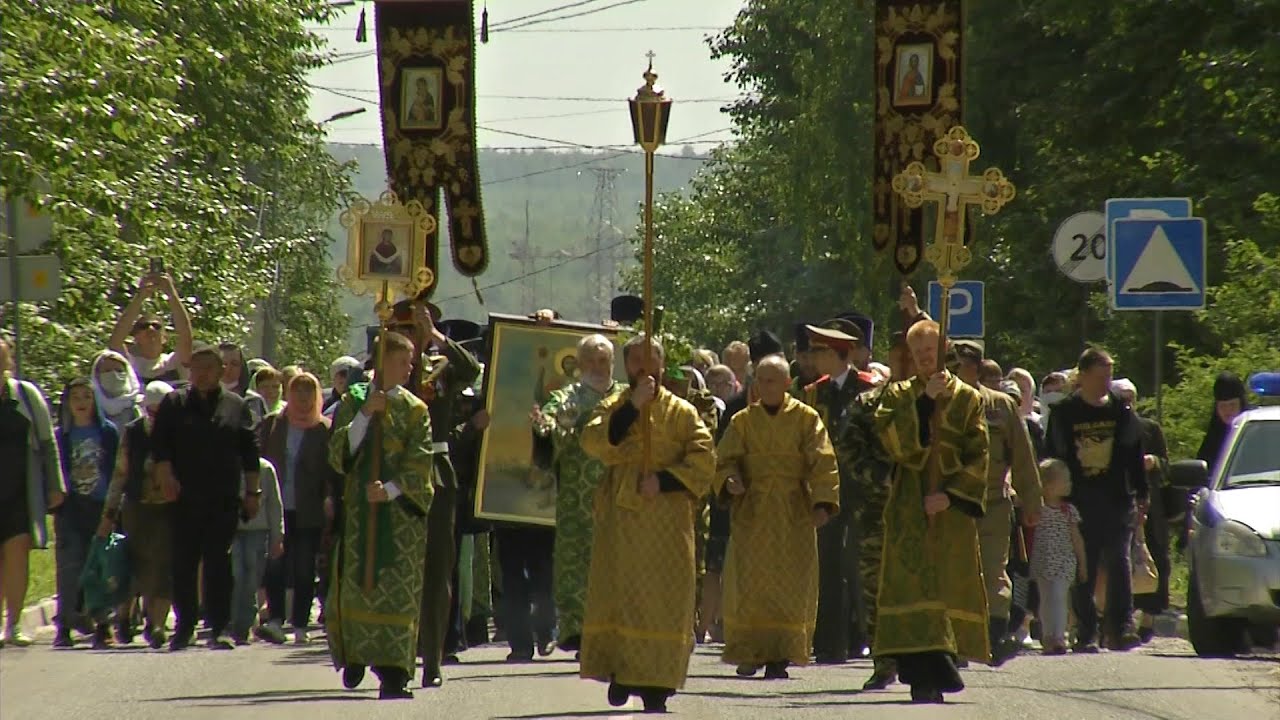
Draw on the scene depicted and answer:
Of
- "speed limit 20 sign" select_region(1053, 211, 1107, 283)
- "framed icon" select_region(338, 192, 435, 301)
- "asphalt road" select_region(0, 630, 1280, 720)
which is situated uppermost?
"speed limit 20 sign" select_region(1053, 211, 1107, 283)

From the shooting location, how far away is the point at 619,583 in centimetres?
1373

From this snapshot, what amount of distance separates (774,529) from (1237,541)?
327 centimetres

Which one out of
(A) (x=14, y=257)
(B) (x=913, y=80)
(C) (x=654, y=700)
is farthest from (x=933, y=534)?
(A) (x=14, y=257)

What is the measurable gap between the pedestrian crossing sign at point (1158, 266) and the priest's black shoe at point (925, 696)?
5.71 m

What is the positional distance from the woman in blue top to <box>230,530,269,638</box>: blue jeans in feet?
2.93

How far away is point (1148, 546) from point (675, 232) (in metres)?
71.6

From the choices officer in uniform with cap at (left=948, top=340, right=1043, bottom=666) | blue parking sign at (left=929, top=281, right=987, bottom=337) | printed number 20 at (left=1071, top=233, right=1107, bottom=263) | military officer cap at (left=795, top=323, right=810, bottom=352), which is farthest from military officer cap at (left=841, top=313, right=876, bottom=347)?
blue parking sign at (left=929, top=281, right=987, bottom=337)

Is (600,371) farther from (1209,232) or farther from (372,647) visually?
(1209,232)

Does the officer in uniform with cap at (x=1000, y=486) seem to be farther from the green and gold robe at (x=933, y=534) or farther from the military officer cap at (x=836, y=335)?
the green and gold robe at (x=933, y=534)

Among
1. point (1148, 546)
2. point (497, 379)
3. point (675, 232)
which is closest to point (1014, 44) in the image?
point (1148, 546)

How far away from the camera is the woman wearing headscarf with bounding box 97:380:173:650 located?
17578 millimetres

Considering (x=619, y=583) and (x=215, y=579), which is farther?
(x=215, y=579)

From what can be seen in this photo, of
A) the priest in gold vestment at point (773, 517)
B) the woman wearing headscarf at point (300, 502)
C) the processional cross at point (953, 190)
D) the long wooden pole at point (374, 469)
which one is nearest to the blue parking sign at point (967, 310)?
the woman wearing headscarf at point (300, 502)

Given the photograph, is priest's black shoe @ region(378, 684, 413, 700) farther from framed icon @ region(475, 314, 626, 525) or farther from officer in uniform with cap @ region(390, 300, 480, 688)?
framed icon @ region(475, 314, 626, 525)
